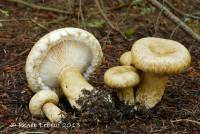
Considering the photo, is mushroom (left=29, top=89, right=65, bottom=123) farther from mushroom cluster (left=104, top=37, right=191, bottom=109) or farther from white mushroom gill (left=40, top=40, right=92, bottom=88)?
mushroom cluster (left=104, top=37, right=191, bottom=109)

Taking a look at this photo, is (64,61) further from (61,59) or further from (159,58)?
(159,58)

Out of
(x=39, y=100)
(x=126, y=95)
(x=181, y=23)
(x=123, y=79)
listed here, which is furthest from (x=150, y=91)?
(x=181, y=23)

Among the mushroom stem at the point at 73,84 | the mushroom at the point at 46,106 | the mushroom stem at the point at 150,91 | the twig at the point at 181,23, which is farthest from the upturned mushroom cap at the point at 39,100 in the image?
the twig at the point at 181,23

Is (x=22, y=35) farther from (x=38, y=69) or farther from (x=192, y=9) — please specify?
(x=192, y=9)

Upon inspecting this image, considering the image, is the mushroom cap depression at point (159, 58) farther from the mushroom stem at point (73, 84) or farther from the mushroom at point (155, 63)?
the mushroom stem at point (73, 84)

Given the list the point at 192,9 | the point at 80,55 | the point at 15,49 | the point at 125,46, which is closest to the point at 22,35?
the point at 15,49

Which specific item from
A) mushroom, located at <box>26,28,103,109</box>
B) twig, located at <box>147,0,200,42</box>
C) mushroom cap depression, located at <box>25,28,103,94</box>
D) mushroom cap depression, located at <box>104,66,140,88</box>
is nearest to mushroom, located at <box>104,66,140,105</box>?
mushroom cap depression, located at <box>104,66,140,88</box>
